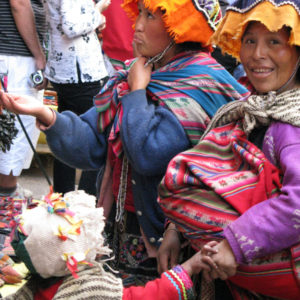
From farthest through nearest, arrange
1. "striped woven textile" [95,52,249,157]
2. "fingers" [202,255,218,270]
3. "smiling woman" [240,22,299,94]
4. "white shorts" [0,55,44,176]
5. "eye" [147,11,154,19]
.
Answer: "white shorts" [0,55,44,176] < "eye" [147,11,154,19] < "striped woven textile" [95,52,249,157] < "smiling woman" [240,22,299,94] < "fingers" [202,255,218,270]

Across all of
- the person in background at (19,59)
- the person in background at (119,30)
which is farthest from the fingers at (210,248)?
the person in background at (119,30)

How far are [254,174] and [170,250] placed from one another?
542 mm

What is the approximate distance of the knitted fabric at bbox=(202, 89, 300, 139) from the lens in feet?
5.08

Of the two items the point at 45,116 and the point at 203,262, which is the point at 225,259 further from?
the point at 45,116

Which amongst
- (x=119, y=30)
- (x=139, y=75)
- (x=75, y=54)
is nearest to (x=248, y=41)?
(x=139, y=75)

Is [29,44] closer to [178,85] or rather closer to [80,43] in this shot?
[80,43]

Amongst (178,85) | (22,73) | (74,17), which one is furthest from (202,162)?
(22,73)

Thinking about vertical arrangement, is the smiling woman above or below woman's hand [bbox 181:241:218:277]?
above

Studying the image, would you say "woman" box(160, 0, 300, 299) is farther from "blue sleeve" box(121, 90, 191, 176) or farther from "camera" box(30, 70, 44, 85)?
"camera" box(30, 70, 44, 85)

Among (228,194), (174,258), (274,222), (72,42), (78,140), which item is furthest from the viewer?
(72,42)

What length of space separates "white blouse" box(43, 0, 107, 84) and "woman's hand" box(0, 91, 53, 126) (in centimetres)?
149

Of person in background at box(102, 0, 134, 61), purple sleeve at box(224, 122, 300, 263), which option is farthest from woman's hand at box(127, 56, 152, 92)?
person in background at box(102, 0, 134, 61)

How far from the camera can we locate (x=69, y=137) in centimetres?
217

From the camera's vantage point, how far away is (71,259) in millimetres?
1529
